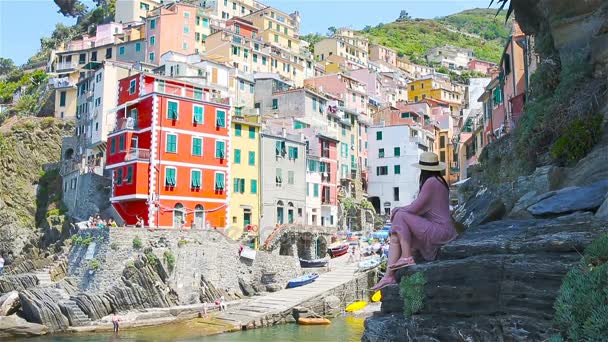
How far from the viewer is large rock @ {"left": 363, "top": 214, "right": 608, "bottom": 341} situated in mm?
8008

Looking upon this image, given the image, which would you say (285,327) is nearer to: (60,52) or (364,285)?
(364,285)

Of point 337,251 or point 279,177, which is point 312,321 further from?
point 279,177

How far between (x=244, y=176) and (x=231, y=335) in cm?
2059

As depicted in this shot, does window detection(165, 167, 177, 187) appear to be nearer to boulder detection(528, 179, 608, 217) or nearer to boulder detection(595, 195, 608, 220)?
boulder detection(528, 179, 608, 217)

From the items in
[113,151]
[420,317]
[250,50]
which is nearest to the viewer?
[420,317]

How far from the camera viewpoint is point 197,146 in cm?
4841

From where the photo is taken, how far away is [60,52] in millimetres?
90062

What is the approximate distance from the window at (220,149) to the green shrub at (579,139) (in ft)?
124

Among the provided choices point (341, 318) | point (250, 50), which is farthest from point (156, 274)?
point (250, 50)

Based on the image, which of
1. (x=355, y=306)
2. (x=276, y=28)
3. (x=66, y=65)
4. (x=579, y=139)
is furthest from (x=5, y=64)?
(x=579, y=139)

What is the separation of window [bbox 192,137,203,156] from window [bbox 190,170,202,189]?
1449 millimetres

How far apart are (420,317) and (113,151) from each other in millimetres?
43179

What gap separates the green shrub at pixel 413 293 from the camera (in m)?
9.84

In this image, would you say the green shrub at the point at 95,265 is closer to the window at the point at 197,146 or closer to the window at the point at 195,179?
the window at the point at 195,179
